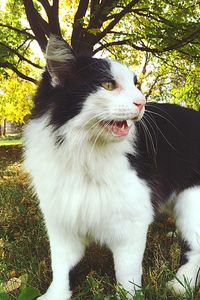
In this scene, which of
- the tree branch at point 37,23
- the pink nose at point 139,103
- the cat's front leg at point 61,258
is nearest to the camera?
the pink nose at point 139,103

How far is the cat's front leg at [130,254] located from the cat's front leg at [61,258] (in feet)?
1.16

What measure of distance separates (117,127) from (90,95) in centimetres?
23

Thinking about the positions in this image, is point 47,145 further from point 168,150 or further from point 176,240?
point 176,240

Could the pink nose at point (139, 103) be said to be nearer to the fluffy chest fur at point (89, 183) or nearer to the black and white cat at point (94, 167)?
the black and white cat at point (94, 167)

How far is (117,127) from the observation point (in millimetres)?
2264

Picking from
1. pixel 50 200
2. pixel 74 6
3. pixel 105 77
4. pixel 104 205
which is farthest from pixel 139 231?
pixel 74 6

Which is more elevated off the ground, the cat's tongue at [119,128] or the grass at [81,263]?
the cat's tongue at [119,128]

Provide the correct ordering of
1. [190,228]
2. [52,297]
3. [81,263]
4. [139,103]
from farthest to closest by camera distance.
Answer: [81,263]
[190,228]
[52,297]
[139,103]

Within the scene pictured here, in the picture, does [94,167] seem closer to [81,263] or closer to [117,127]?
[117,127]

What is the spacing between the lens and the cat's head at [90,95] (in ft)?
7.11

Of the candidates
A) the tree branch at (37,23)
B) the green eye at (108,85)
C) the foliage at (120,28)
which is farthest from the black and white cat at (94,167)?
the tree branch at (37,23)

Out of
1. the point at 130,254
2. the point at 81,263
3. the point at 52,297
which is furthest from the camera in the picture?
the point at 81,263

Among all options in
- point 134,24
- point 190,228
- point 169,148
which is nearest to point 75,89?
point 169,148

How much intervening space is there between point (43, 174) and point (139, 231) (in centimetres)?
66
